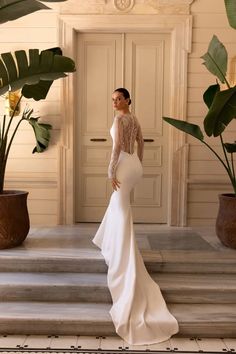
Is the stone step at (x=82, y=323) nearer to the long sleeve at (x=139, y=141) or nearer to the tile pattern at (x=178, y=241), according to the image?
the tile pattern at (x=178, y=241)

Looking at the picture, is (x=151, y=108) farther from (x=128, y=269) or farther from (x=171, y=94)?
(x=128, y=269)

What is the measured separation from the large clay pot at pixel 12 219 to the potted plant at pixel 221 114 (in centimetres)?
168

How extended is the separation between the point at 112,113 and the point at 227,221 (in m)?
2.18

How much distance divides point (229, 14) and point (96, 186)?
2758 millimetres

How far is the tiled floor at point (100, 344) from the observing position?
2617 mm

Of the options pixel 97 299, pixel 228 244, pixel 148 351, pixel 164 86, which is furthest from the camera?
pixel 164 86

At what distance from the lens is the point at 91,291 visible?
3064 millimetres

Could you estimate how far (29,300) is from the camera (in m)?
3.08

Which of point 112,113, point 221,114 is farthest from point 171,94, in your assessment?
point 221,114

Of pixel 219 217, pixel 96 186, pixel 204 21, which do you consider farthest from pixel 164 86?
pixel 219 217

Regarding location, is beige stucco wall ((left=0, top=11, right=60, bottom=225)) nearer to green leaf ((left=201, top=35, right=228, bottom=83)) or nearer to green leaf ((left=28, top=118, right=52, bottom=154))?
green leaf ((left=28, top=118, right=52, bottom=154))

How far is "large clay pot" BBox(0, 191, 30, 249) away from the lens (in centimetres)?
356

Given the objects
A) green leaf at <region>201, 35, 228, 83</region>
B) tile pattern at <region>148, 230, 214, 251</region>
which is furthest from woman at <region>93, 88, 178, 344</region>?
green leaf at <region>201, 35, 228, 83</region>

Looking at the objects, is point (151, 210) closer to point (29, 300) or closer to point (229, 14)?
point (29, 300)
